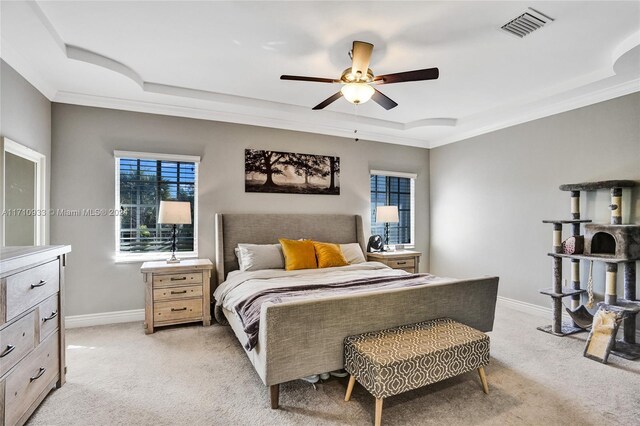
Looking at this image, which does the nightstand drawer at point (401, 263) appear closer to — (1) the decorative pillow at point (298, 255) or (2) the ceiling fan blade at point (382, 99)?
(1) the decorative pillow at point (298, 255)

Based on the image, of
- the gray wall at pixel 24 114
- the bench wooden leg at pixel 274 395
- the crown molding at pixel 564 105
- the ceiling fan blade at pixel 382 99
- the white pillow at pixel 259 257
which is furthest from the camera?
the white pillow at pixel 259 257

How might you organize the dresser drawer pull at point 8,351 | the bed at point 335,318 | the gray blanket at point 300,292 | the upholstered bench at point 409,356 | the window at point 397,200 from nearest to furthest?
the dresser drawer pull at point 8,351 → the upholstered bench at point 409,356 → the bed at point 335,318 → the gray blanket at point 300,292 → the window at point 397,200

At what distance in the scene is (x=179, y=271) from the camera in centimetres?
355

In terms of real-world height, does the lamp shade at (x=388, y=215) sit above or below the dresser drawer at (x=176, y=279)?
above

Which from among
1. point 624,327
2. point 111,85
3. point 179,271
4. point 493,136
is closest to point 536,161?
point 493,136

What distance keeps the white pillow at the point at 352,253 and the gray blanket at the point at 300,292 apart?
117 cm

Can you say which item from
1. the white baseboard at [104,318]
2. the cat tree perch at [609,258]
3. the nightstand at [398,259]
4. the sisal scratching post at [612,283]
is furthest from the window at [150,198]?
the sisal scratching post at [612,283]

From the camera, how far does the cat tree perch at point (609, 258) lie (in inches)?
120

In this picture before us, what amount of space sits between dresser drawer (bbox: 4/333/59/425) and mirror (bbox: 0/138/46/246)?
108 cm

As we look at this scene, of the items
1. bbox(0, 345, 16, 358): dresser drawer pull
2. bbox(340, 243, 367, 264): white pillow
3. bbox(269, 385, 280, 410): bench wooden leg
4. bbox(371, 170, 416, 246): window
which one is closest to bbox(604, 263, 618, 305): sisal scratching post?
bbox(340, 243, 367, 264): white pillow

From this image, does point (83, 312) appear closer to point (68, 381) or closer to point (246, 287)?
point (68, 381)

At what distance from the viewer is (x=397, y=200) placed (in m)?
5.70

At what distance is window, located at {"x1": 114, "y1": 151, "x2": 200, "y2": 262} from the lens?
12.6ft

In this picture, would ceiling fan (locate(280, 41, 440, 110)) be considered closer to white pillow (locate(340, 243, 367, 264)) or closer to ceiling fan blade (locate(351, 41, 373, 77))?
ceiling fan blade (locate(351, 41, 373, 77))
